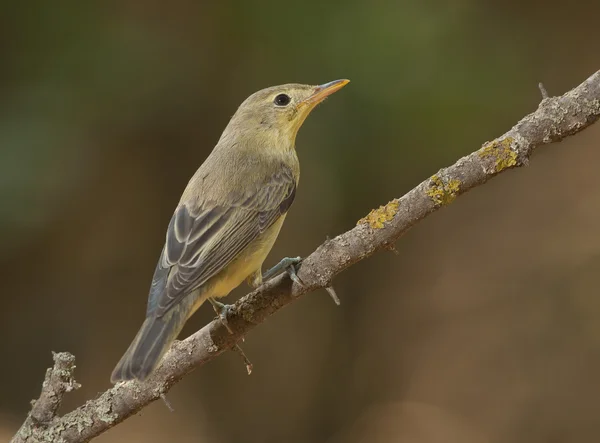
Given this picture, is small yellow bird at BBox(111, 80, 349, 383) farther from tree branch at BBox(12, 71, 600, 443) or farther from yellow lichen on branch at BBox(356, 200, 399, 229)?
yellow lichen on branch at BBox(356, 200, 399, 229)

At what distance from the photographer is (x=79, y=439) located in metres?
3.41

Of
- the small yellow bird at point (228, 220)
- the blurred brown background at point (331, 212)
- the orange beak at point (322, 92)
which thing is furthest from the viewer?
the blurred brown background at point (331, 212)

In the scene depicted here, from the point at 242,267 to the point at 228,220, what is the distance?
244 millimetres

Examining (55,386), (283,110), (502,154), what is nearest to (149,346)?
(55,386)

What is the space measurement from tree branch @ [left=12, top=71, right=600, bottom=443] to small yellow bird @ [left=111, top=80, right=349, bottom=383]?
118 mm

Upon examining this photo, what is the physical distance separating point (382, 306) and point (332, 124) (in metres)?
1.78

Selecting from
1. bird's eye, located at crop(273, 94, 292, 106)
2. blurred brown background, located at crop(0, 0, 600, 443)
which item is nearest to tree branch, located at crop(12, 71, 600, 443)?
bird's eye, located at crop(273, 94, 292, 106)

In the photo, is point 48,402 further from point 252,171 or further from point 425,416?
point 425,416

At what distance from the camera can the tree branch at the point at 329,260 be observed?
114 inches

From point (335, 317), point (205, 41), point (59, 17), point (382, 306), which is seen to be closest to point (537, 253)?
point (382, 306)

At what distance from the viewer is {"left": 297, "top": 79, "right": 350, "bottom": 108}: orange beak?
4.24 m

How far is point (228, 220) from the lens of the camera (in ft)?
12.5

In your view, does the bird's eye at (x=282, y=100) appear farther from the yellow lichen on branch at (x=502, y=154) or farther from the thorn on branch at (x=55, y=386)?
the thorn on branch at (x=55, y=386)

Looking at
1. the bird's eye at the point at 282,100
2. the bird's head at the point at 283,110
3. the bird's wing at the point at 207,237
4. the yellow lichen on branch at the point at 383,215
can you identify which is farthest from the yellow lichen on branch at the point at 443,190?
the bird's eye at the point at 282,100
